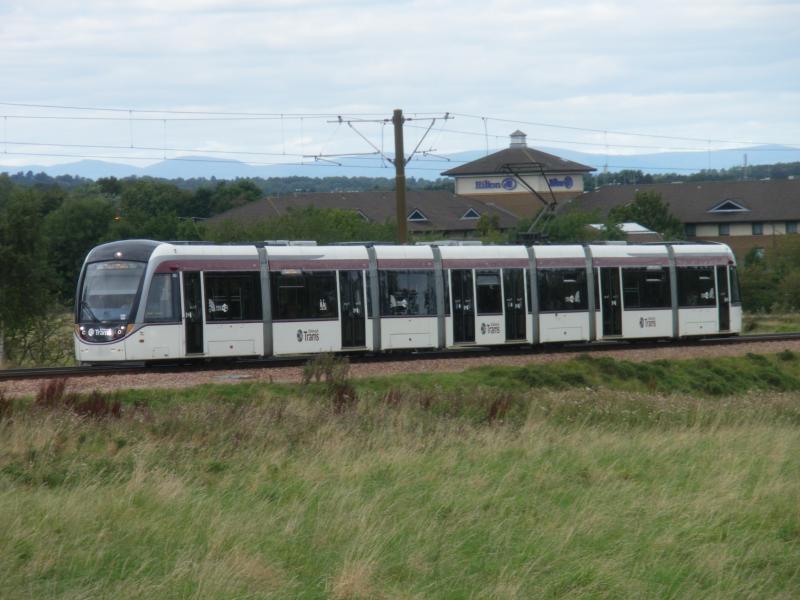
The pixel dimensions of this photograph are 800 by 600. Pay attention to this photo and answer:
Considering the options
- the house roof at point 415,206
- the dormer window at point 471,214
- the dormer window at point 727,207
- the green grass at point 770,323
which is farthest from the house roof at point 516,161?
the green grass at point 770,323

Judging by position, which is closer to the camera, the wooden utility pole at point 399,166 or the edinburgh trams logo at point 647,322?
the edinburgh trams logo at point 647,322

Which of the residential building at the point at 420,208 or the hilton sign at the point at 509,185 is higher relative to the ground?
the hilton sign at the point at 509,185

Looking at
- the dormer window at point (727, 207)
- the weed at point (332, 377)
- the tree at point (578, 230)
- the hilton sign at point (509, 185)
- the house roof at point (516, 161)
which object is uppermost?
the house roof at point (516, 161)

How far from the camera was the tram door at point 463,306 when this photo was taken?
29.4m

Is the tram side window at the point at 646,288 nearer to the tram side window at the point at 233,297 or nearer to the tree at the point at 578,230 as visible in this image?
the tram side window at the point at 233,297

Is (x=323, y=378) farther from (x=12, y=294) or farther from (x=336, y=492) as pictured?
(x=12, y=294)

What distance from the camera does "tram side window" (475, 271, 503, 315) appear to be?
29.8 m

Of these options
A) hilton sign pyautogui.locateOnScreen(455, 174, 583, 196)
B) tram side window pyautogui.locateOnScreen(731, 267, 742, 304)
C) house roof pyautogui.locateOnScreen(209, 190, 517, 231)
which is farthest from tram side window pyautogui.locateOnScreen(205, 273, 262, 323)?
hilton sign pyautogui.locateOnScreen(455, 174, 583, 196)

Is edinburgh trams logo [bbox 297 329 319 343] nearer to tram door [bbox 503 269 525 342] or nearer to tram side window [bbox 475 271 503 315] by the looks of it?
tram side window [bbox 475 271 503 315]

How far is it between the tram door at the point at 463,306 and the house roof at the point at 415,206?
61126 mm

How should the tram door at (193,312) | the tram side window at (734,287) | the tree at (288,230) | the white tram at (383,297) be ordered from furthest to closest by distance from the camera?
the tree at (288,230) < the tram side window at (734,287) < the tram door at (193,312) < the white tram at (383,297)

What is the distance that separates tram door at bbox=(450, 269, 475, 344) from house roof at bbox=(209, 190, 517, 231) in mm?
61126

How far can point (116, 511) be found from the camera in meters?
9.75

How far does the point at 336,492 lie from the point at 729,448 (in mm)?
5471
